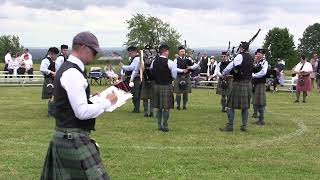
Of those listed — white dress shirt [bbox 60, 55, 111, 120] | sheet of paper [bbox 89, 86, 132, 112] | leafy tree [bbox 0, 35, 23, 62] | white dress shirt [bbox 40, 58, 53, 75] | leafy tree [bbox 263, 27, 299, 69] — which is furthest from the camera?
leafy tree [bbox 0, 35, 23, 62]

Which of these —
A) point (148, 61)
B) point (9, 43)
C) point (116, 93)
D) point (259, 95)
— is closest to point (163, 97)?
point (259, 95)

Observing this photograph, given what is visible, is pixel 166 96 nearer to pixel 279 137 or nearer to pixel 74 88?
pixel 279 137

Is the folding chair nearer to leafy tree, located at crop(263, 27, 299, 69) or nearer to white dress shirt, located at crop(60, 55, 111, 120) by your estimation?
white dress shirt, located at crop(60, 55, 111, 120)

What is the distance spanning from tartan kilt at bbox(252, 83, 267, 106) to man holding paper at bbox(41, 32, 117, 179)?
24.2 feet

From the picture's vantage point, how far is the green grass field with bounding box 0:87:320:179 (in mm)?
6543

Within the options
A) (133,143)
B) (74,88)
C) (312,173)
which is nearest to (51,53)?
(133,143)

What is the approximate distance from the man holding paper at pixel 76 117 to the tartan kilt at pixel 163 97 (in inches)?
230

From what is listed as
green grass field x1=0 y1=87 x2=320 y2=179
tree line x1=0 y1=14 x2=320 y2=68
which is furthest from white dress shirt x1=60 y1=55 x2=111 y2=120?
tree line x1=0 y1=14 x2=320 y2=68

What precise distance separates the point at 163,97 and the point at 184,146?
5.52ft

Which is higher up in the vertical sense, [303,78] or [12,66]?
[12,66]

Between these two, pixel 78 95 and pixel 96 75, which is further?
pixel 96 75

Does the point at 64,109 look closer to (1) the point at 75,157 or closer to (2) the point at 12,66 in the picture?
(1) the point at 75,157

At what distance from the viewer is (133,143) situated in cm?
848

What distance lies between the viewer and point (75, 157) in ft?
12.6
